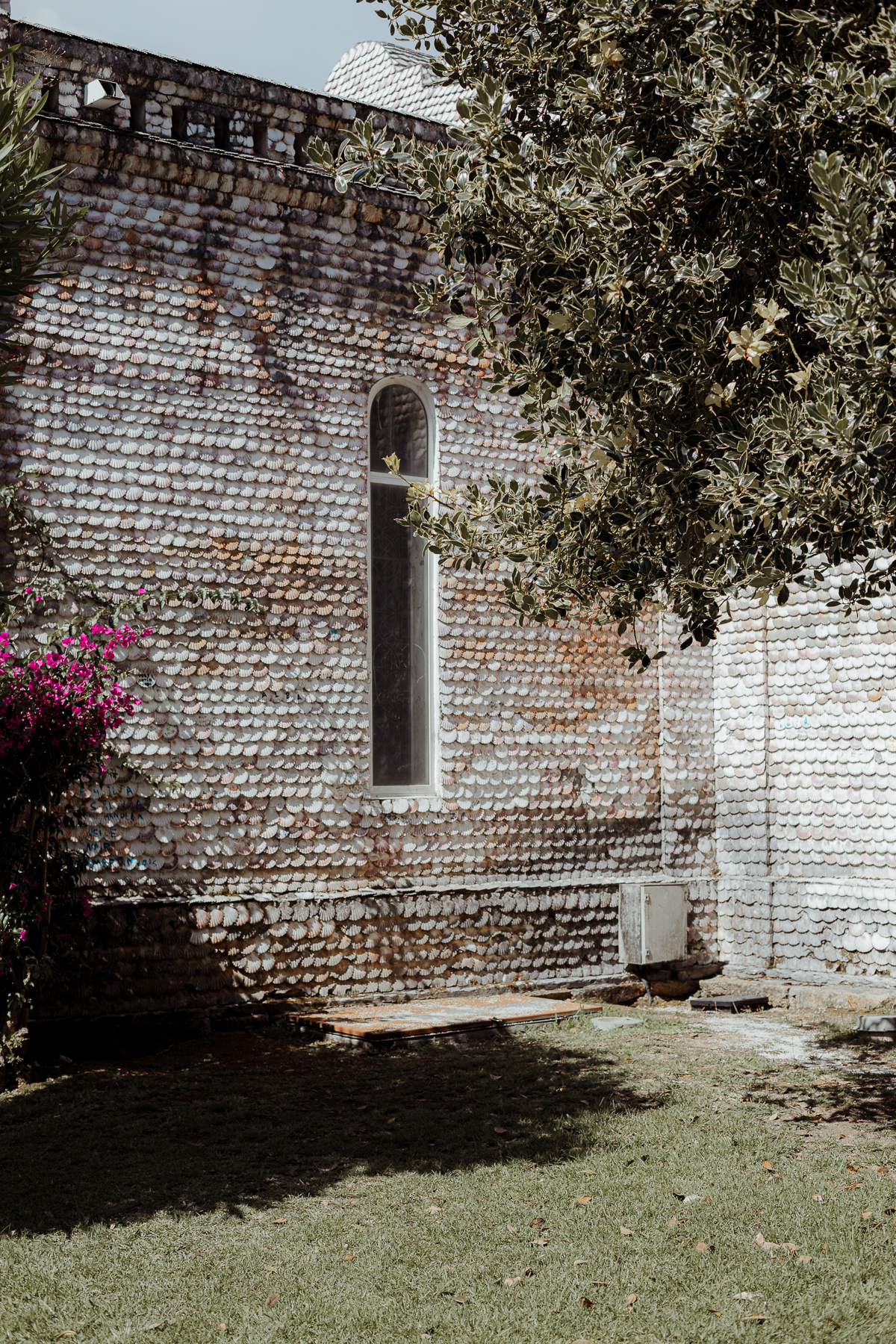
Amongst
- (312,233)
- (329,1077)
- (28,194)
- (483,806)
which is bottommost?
(329,1077)

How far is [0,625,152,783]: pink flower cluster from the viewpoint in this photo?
7.23m

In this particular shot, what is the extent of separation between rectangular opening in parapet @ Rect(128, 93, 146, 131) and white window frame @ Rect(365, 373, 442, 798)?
2618 mm

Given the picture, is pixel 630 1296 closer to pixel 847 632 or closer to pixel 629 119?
pixel 629 119

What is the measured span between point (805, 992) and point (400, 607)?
482 centimetres

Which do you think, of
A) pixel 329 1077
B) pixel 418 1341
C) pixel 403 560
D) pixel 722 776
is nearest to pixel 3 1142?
pixel 329 1077

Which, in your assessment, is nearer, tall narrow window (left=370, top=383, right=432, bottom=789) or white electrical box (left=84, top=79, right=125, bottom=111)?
white electrical box (left=84, top=79, right=125, bottom=111)

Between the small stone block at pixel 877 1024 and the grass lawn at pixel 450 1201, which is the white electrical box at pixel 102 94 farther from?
the small stone block at pixel 877 1024

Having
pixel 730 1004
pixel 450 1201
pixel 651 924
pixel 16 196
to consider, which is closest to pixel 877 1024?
pixel 730 1004

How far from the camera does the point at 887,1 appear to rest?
479 centimetres

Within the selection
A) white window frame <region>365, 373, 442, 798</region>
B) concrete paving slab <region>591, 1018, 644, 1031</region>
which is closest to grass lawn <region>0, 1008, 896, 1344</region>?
concrete paving slab <region>591, 1018, 644, 1031</region>

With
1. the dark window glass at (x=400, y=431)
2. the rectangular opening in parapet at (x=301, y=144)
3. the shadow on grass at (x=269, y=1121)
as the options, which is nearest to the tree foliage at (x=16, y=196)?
the shadow on grass at (x=269, y=1121)

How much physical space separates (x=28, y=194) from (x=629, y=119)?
9.23 feet

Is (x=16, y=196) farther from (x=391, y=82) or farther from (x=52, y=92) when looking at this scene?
(x=391, y=82)

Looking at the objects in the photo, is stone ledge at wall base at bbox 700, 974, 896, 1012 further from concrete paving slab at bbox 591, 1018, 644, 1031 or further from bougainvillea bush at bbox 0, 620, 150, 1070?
bougainvillea bush at bbox 0, 620, 150, 1070
